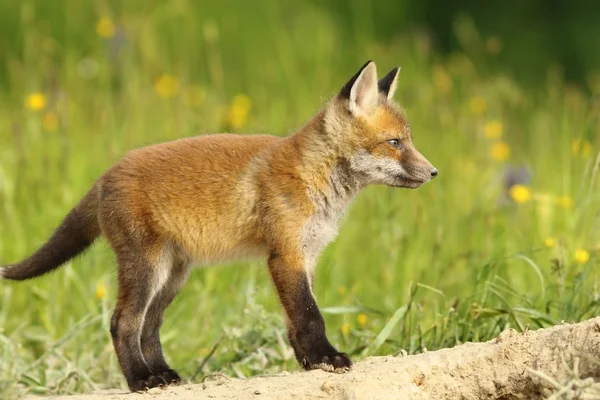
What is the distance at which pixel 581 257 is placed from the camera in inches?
213

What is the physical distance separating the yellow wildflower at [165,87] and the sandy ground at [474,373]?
17.2ft

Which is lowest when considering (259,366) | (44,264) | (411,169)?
(259,366)

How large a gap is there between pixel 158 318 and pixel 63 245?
0.61 m

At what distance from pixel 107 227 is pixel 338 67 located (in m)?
6.86

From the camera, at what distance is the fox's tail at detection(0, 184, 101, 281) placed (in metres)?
5.05

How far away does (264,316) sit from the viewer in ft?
17.4

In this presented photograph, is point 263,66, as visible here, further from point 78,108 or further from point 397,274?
point 397,274

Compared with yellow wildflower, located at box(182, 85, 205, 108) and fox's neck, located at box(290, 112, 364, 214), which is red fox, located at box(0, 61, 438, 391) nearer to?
fox's neck, located at box(290, 112, 364, 214)

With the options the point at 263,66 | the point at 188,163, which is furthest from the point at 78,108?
the point at 188,163

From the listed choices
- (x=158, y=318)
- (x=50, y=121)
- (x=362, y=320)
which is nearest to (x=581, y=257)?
(x=362, y=320)

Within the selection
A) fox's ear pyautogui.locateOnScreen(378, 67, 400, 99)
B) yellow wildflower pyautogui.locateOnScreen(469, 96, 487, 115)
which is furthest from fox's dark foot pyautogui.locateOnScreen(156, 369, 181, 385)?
yellow wildflower pyautogui.locateOnScreen(469, 96, 487, 115)

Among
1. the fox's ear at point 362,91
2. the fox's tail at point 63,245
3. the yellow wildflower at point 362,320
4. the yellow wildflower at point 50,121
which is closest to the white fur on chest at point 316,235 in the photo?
the fox's ear at point 362,91

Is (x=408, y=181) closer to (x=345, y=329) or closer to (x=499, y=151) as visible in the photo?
(x=345, y=329)

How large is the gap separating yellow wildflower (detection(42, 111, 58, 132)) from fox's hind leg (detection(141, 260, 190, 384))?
3.25 meters
